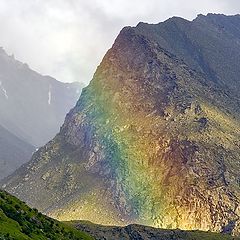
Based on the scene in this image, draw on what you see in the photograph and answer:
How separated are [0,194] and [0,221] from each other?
81.2 ft

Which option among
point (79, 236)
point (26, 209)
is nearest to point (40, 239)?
point (26, 209)

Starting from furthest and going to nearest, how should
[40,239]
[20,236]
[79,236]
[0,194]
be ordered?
[79,236] < [0,194] < [40,239] < [20,236]

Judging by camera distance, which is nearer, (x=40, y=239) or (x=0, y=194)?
(x=40, y=239)

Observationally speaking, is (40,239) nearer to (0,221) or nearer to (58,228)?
(0,221)

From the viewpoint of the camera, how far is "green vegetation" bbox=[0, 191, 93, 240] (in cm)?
9786

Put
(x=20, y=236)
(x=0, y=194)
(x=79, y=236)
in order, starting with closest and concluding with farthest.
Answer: (x=20, y=236) → (x=0, y=194) → (x=79, y=236)

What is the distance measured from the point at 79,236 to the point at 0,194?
74.3 ft

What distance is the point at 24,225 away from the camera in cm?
11088

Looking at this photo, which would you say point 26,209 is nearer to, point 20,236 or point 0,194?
point 0,194

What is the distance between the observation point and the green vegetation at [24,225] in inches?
3853

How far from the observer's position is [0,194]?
12494 centimetres

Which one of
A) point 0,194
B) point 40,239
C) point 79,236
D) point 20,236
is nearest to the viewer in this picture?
point 20,236

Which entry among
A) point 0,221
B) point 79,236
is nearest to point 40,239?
point 0,221

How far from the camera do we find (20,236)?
9669cm
